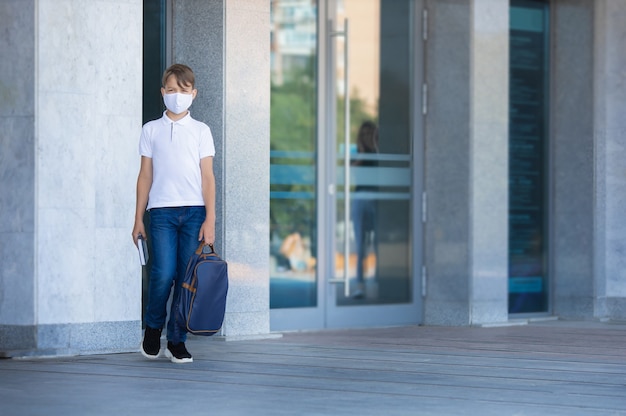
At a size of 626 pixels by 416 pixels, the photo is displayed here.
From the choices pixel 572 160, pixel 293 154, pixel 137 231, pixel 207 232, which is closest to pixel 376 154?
pixel 293 154

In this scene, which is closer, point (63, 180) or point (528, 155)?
point (63, 180)

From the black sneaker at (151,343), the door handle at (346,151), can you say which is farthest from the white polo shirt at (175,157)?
the door handle at (346,151)

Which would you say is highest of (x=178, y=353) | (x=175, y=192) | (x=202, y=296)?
(x=175, y=192)

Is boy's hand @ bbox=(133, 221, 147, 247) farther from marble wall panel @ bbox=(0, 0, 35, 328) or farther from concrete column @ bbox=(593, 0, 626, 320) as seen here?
concrete column @ bbox=(593, 0, 626, 320)

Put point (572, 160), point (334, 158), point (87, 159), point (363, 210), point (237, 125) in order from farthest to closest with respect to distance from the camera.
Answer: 1. point (572, 160)
2. point (363, 210)
3. point (334, 158)
4. point (237, 125)
5. point (87, 159)

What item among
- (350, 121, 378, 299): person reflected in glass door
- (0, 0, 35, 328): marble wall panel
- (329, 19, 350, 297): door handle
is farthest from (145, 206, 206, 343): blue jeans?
(350, 121, 378, 299): person reflected in glass door

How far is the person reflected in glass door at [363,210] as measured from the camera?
11.1m

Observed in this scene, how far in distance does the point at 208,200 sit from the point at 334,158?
330 cm

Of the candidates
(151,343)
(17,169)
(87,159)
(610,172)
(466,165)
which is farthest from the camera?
(610,172)

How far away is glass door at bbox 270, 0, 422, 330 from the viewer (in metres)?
10.6

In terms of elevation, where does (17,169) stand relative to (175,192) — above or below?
above

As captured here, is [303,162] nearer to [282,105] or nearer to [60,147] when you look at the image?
[282,105]

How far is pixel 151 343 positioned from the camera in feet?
26.0

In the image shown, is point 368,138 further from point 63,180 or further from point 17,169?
point 17,169
